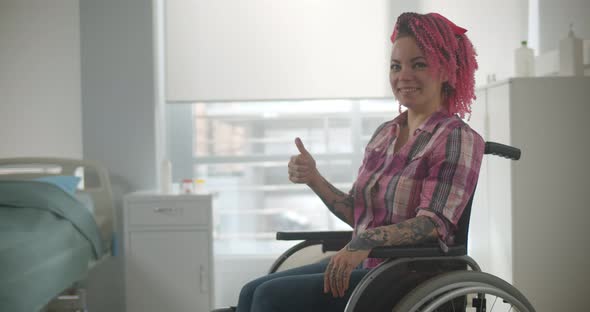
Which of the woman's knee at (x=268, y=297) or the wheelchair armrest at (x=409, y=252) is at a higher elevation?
the wheelchair armrest at (x=409, y=252)

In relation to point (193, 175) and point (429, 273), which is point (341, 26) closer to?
point (193, 175)

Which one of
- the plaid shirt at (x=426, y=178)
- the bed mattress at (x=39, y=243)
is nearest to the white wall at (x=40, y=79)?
the bed mattress at (x=39, y=243)

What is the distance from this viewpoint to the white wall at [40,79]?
11.1 feet

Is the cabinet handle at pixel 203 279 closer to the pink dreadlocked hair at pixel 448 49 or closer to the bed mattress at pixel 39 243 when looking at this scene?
the bed mattress at pixel 39 243

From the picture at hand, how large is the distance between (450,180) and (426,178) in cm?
6

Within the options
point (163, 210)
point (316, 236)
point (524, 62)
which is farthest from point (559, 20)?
Answer: point (163, 210)

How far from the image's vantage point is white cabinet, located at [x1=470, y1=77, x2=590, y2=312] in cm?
228

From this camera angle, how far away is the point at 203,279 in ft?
9.41

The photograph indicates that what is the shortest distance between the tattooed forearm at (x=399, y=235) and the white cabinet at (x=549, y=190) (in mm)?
1106

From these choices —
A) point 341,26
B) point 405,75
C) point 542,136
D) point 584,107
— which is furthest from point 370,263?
point 341,26

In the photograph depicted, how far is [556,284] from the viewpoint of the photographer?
229 centimetres

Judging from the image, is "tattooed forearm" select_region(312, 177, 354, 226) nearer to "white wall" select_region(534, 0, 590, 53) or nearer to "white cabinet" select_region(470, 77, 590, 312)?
"white cabinet" select_region(470, 77, 590, 312)

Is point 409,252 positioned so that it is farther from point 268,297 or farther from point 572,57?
point 572,57

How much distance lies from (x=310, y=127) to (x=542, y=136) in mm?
1897
